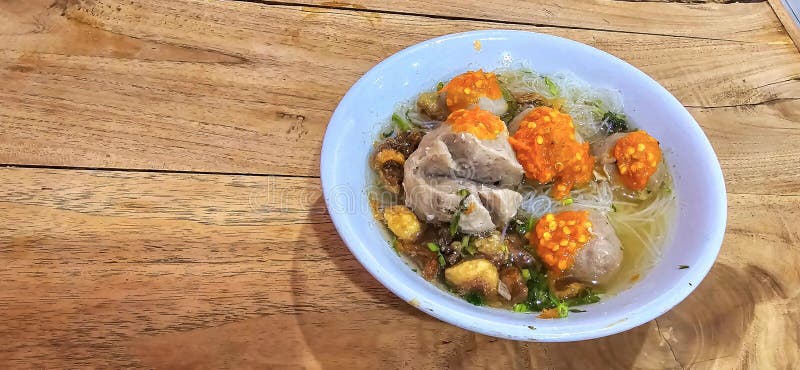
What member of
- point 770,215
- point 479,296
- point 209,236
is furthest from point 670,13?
point 209,236

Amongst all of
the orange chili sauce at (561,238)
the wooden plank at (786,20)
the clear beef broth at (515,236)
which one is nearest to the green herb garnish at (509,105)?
the clear beef broth at (515,236)

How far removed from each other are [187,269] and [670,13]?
96.7 inches

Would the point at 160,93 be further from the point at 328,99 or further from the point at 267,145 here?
the point at 328,99

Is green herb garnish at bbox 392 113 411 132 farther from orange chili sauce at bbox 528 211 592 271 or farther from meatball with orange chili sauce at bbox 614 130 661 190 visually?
meatball with orange chili sauce at bbox 614 130 661 190

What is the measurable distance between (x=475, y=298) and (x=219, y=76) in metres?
1.39

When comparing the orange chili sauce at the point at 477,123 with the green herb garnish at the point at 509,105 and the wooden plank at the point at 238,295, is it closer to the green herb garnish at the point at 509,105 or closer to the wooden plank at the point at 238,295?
the green herb garnish at the point at 509,105

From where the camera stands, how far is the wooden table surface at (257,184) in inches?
64.5

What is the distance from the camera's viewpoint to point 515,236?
169 cm

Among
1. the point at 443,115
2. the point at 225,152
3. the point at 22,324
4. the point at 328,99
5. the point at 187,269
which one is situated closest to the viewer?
the point at 22,324

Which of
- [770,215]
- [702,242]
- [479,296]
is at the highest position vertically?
[702,242]

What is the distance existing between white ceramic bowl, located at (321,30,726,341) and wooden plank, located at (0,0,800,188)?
443mm

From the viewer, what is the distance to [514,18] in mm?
2578

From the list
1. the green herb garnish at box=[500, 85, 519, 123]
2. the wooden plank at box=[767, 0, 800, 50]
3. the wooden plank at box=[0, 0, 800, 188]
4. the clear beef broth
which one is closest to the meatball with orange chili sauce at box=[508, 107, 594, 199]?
the clear beef broth

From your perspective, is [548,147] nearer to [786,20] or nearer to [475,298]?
[475,298]
